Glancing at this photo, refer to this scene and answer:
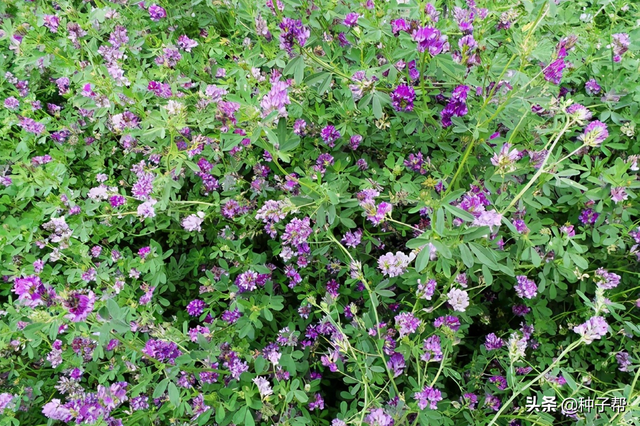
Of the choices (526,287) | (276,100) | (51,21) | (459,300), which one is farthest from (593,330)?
(51,21)

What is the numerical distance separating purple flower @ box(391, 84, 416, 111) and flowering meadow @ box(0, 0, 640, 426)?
0.01 meters

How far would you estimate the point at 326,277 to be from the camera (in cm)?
255

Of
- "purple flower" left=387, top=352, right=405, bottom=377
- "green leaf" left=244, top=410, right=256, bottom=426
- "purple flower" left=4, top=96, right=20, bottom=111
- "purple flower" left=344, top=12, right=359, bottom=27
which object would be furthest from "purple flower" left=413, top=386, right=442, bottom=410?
"purple flower" left=4, top=96, right=20, bottom=111

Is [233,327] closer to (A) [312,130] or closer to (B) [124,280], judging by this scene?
(B) [124,280]

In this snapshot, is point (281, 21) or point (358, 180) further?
point (358, 180)

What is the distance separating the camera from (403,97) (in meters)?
2.16

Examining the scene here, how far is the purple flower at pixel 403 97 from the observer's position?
7.05 feet

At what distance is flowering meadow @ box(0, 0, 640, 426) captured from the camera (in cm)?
196

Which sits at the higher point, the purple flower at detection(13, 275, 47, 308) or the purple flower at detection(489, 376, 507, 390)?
the purple flower at detection(13, 275, 47, 308)

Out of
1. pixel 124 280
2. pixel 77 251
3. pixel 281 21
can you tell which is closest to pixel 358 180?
pixel 281 21

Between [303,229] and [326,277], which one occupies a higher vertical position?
[303,229]

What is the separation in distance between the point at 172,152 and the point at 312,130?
2.51ft

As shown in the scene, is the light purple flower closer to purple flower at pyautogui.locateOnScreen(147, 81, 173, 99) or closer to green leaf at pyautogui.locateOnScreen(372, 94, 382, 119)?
green leaf at pyautogui.locateOnScreen(372, 94, 382, 119)

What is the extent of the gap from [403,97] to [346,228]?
0.74 meters
